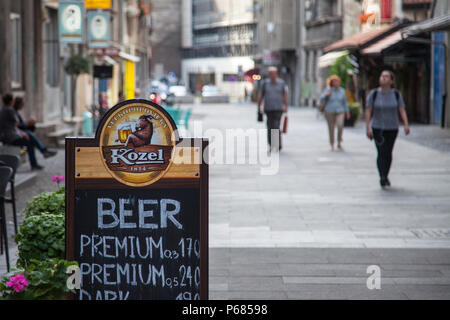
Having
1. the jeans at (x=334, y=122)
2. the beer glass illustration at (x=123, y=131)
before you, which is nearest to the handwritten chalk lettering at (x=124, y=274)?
the beer glass illustration at (x=123, y=131)

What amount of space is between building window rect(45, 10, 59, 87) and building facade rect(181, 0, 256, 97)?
242ft

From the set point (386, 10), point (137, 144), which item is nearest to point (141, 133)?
point (137, 144)

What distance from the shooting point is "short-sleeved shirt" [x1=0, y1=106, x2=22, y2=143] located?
55.4 feet

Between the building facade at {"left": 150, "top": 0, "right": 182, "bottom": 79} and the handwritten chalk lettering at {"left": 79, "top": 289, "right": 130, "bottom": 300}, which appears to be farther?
the building facade at {"left": 150, "top": 0, "right": 182, "bottom": 79}

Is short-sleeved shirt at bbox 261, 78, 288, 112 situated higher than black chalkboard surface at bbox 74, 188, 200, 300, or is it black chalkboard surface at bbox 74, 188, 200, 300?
short-sleeved shirt at bbox 261, 78, 288, 112

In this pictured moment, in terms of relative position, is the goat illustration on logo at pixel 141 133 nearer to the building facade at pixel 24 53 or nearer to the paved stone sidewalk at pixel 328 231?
the paved stone sidewalk at pixel 328 231

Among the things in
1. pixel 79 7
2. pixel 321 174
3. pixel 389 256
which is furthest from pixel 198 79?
pixel 389 256

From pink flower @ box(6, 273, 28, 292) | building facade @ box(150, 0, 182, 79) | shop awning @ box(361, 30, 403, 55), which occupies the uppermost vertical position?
building facade @ box(150, 0, 182, 79)

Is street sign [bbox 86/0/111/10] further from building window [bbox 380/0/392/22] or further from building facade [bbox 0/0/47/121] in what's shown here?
building window [bbox 380/0/392/22]

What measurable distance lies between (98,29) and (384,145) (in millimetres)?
17946

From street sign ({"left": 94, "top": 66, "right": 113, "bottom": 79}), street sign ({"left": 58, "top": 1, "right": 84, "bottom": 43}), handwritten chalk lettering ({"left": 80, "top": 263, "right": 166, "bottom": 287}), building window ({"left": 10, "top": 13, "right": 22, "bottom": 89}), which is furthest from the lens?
street sign ({"left": 94, "top": 66, "right": 113, "bottom": 79})

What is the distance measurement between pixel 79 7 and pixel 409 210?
1494 cm

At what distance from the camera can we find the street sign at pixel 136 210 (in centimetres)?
503

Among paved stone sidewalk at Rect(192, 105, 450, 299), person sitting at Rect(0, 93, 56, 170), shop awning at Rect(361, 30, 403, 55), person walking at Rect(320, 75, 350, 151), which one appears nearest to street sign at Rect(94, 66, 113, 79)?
shop awning at Rect(361, 30, 403, 55)
